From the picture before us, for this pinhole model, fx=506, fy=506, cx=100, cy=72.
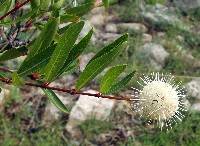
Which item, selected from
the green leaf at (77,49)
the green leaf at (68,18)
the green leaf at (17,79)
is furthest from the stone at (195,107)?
the green leaf at (17,79)

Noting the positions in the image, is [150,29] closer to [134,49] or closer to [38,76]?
[134,49]

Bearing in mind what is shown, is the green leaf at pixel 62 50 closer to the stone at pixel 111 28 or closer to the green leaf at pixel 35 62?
the green leaf at pixel 35 62

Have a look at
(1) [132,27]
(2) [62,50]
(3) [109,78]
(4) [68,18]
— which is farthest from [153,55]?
(2) [62,50]

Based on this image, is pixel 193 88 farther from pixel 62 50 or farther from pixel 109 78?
pixel 62 50

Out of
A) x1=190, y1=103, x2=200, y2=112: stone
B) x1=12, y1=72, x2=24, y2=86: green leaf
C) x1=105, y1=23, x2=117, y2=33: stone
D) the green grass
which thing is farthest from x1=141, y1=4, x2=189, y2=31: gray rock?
x1=12, y1=72, x2=24, y2=86: green leaf

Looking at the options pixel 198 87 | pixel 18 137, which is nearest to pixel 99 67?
pixel 18 137

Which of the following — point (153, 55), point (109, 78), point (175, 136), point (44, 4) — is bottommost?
point (175, 136)
